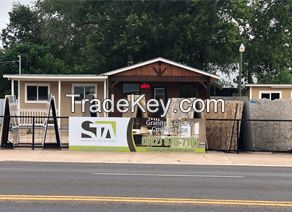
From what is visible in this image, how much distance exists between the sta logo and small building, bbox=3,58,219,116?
9.26 m

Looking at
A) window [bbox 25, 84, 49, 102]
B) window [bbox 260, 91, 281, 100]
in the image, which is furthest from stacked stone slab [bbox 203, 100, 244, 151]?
window [bbox 260, 91, 281, 100]

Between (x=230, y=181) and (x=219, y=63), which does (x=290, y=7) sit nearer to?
(x=219, y=63)

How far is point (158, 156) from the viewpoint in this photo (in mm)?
17422

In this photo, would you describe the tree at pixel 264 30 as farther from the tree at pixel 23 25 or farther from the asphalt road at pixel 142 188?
the tree at pixel 23 25

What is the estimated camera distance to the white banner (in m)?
18.7

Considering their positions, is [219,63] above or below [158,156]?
above

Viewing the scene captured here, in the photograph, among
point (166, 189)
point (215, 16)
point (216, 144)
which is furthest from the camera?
point (215, 16)

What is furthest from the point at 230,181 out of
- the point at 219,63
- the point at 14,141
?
the point at 219,63

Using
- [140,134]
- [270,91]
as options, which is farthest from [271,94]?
[140,134]

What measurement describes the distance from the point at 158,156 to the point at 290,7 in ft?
92.1

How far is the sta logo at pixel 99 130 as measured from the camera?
18734mm

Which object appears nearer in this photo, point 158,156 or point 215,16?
point 158,156

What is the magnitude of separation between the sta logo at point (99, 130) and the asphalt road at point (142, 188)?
176 inches

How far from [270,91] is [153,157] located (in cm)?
1879
